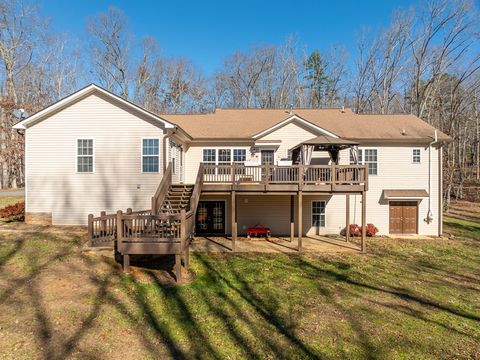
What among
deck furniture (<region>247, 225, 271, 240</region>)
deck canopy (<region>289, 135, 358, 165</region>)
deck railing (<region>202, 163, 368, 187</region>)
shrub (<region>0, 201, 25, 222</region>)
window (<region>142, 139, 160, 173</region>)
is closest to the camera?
deck railing (<region>202, 163, 368, 187</region>)

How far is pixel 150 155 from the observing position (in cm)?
1270

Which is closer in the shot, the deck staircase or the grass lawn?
the grass lawn

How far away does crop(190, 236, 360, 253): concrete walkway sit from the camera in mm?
11953

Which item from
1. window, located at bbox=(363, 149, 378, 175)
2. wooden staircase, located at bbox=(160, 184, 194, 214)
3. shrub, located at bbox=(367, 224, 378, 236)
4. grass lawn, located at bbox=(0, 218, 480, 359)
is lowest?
→ grass lawn, located at bbox=(0, 218, 480, 359)

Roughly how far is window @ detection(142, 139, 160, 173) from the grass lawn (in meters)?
4.07

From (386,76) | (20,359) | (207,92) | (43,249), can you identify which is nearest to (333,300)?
(20,359)

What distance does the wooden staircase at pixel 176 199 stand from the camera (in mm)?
10773

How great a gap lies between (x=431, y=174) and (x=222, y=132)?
38.4 ft

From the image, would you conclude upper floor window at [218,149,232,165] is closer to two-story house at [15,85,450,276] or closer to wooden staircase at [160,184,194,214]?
two-story house at [15,85,450,276]

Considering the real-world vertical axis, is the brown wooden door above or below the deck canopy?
below

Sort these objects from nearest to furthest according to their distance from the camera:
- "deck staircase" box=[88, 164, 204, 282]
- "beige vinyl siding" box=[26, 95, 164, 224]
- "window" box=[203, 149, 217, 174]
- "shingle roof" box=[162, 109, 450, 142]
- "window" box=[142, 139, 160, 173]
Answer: "deck staircase" box=[88, 164, 204, 282], "window" box=[142, 139, 160, 173], "beige vinyl siding" box=[26, 95, 164, 224], "shingle roof" box=[162, 109, 450, 142], "window" box=[203, 149, 217, 174]

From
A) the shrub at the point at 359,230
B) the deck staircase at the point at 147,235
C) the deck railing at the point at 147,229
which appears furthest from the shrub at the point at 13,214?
the shrub at the point at 359,230

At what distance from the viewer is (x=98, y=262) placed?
905cm

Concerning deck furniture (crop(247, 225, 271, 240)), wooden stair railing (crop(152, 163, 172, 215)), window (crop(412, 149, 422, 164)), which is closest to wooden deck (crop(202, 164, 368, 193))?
wooden stair railing (crop(152, 163, 172, 215))
